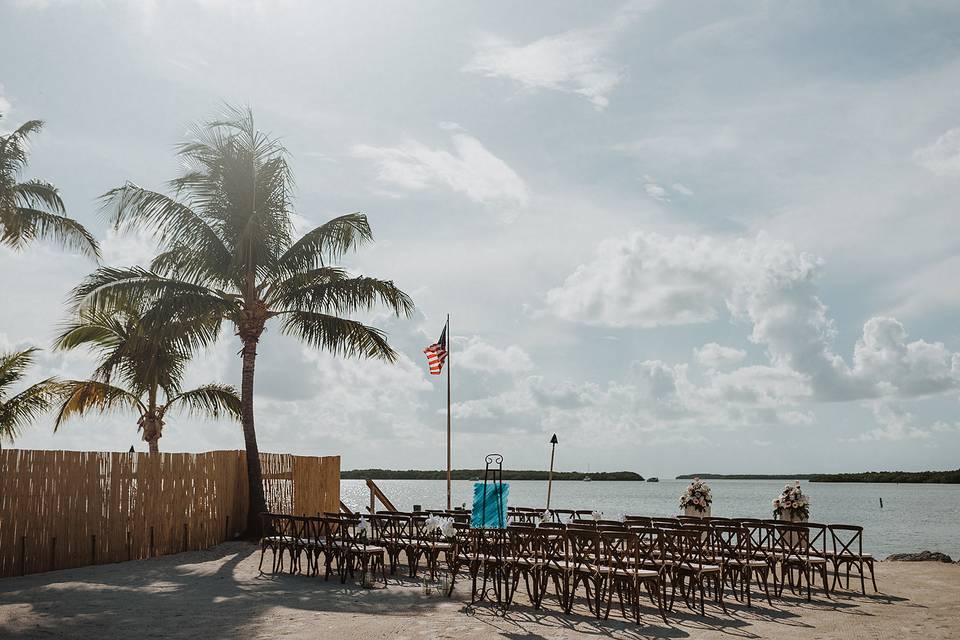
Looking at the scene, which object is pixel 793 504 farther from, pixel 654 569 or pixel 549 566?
pixel 549 566

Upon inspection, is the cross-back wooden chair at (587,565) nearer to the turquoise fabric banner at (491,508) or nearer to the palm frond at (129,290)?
the turquoise fabric banner at (491,508)

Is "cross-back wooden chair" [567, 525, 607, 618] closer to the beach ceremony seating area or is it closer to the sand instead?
the beach ceremony seating area

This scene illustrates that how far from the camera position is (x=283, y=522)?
18.8 meters

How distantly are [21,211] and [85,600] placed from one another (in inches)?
368

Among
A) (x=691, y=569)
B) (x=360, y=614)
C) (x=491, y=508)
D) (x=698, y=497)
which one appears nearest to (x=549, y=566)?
(x=491, y=508)

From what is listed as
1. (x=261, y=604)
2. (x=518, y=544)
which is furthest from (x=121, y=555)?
(x=518, y=544)

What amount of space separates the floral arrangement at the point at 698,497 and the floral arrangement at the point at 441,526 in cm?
488

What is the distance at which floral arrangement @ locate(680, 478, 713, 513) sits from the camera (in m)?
16.1

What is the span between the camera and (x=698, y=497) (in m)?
16.1

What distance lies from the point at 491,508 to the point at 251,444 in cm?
941

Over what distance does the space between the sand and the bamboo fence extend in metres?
0.69

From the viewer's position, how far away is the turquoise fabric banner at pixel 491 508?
1092 centimetres

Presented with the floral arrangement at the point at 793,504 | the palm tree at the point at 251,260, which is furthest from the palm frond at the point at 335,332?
the floral arrangement at the point at 793,504

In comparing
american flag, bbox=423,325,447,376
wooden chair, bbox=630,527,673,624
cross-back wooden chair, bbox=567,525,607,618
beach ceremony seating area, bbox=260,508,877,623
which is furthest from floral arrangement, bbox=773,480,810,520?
american flag, bbox=423,325,447,376
